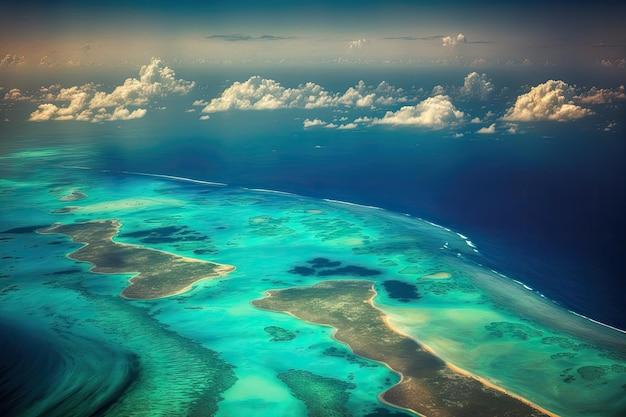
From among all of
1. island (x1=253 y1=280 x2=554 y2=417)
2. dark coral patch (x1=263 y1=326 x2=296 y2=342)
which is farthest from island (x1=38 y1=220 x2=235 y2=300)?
dark coral patch (x1=263 y1=326 x2=296 y2=342)

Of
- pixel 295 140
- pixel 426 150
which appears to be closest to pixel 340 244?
pixel 426 150

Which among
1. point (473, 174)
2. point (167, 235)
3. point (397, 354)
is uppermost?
point (473, 174)

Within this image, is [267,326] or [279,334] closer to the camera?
[279,334]

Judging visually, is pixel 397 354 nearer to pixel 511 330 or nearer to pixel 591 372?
pixel 511 330

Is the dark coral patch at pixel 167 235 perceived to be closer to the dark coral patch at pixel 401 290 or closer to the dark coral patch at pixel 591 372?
the dark coral patch at pixel 401 290

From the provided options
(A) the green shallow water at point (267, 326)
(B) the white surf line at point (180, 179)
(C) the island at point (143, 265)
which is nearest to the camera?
(A) the green shallow water at point (267, 326)

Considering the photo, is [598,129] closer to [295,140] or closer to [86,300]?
[295,140]

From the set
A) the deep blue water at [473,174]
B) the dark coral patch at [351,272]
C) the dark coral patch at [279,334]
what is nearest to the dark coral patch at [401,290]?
the dark coral patch at [351,272]

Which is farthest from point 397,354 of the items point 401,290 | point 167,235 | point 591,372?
point 167,235
